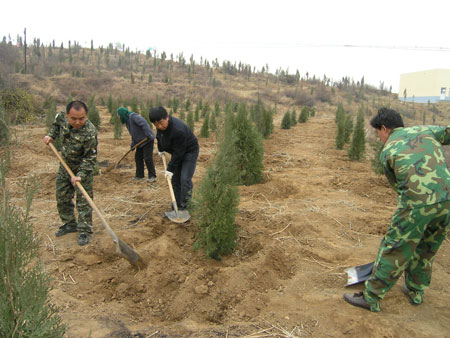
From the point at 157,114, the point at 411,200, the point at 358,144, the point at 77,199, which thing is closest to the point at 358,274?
the point at 411,200

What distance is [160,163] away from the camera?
9086mm

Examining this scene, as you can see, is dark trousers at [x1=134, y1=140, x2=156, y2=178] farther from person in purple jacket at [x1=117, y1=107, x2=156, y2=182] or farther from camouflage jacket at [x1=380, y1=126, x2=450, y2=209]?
camouflage jacket at [x1=380, y1=126, x2=450, y2=209]

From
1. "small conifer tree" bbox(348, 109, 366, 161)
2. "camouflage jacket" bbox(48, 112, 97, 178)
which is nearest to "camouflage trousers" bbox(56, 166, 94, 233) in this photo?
"camouflage jacket" bbox(48, 112, 97, 178)

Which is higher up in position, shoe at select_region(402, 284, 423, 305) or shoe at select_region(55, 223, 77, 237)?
shoe at select_region(402, 284, 423, 305)

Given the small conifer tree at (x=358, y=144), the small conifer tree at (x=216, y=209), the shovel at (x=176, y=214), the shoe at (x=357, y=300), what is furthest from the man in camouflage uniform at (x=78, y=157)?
the small conifer tree at (x=358, y=144)

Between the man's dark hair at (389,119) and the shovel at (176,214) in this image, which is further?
the shovel at (176,214)

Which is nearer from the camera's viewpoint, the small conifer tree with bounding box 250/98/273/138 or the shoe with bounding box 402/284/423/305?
the shoe with bounding box 402/284/423/305

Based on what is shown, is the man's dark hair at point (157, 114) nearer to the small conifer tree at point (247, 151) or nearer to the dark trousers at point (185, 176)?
the dark trousers at point (185, 176)

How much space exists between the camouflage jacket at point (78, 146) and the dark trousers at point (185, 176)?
126 cm

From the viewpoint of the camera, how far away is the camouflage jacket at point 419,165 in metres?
2.44

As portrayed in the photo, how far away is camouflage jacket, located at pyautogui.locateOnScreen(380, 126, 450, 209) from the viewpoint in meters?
2.44

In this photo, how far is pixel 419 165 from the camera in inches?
97.3

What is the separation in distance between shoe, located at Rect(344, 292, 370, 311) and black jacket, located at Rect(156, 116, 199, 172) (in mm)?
2859

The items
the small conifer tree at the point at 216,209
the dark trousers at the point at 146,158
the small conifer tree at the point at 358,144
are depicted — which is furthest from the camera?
the small conifer tree at the point at 358,144
